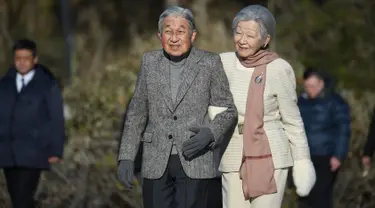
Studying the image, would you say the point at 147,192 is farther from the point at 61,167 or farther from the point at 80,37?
the point at 80,37

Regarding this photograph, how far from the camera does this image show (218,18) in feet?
77.9

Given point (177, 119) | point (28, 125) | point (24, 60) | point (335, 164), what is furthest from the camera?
point (335, 164)

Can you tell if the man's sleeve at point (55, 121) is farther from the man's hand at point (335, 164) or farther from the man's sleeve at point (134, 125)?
the man's hand at point (335, 164)

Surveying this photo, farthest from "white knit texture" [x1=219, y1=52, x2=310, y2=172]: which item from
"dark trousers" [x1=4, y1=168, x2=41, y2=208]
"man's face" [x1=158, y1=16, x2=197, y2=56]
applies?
"dark trousers" [x1=4, y1=168, x2=41, y2=208]

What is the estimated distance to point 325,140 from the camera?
39.3ft

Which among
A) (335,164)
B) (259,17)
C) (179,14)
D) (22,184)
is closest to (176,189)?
(179,14)

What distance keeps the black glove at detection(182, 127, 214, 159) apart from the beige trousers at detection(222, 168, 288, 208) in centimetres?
35

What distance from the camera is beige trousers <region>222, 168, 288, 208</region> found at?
787cm

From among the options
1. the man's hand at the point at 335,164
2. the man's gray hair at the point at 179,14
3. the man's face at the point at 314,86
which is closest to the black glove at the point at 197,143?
the man's gray hair at the point at 179,14

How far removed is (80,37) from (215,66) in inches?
741

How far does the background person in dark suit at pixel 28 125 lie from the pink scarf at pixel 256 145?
109 inches

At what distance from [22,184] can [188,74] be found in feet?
9.65

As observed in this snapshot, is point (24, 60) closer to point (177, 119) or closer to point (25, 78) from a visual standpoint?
point (25, 78)

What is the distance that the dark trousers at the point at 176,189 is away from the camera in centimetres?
774
